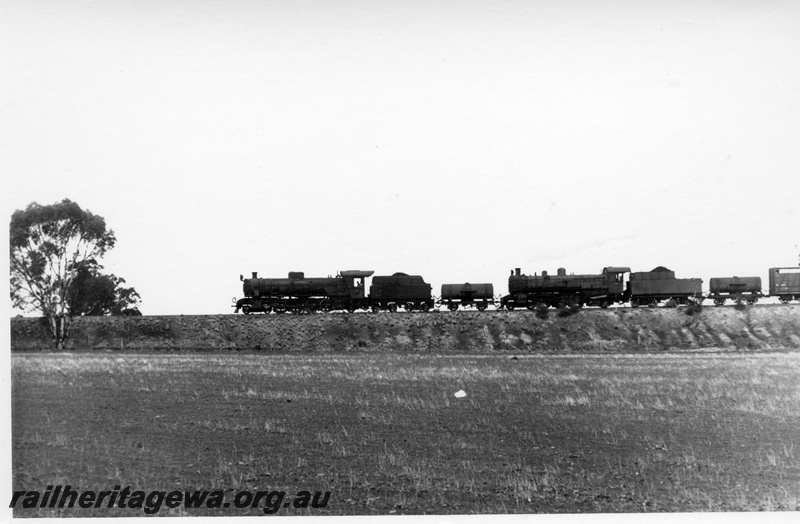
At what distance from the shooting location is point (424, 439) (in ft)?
41.1

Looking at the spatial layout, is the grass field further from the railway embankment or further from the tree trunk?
the railway embankment

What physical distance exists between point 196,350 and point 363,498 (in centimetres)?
1870

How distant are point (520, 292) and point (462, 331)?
4846 mm

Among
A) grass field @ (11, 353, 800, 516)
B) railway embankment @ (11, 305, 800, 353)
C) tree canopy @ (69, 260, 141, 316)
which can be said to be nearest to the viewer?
grass field @ (11, 353, 800, 516)

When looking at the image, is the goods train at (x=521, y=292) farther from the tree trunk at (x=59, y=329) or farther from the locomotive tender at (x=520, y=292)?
the tree trunk at (x=59, y=329)

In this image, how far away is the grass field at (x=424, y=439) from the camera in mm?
11094

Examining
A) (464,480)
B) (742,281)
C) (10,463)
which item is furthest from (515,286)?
(10,463)

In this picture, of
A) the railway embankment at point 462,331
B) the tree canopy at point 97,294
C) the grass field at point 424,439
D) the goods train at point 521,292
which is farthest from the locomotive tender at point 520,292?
the grass field at point 424,439

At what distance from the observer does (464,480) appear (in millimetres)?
11094

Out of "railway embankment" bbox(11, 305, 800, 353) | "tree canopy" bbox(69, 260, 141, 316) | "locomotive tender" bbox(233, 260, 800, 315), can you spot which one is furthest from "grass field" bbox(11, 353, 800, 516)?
"locomotive tender" bbox(233, 260, 800, 315)

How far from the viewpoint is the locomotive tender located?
102 ft

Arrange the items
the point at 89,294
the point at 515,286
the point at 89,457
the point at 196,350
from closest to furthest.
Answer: the point at 89,457 → the point at 89,294 → the point at 196,350 → the point at 515,286

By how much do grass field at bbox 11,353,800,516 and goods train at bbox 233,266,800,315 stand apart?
44.0 feet

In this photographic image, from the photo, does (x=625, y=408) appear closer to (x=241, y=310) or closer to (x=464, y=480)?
(x=464, y=480)
